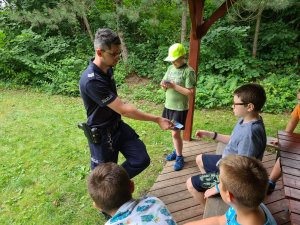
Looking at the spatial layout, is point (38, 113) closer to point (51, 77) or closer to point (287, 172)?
point (51, 77)

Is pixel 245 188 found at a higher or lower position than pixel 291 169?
higher

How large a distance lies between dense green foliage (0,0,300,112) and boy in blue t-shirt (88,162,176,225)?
5037 mm

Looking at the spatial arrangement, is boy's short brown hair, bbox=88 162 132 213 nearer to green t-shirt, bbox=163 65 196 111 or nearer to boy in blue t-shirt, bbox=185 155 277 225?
boy in blue t-shirt, bbox=185 155 277 225

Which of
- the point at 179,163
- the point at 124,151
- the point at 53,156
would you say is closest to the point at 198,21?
the point at 179,163

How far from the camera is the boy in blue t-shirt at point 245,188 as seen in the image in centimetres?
135

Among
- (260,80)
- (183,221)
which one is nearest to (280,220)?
(183,221)

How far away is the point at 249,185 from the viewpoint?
53.4 inches

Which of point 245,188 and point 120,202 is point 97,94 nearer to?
point 120,202

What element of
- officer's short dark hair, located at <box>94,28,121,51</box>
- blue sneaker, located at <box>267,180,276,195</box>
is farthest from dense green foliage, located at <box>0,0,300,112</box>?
officer's short dark hair, located at <box>94,28,121,51</box>

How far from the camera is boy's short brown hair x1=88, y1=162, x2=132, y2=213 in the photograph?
1.50 metres

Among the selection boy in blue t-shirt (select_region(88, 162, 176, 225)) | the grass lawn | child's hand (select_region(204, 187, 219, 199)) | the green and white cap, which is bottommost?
the grass lawn

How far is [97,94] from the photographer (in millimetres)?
2264

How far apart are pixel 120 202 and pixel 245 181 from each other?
0.70 metres

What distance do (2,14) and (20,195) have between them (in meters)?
8.96
